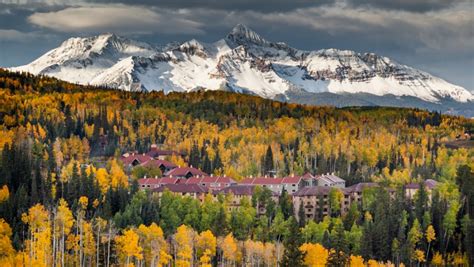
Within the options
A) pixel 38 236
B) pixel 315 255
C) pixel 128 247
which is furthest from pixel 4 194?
pixel 315 255

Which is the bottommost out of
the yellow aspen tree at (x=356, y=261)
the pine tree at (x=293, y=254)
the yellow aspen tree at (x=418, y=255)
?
the yellow aspen tree at (x=418, y=255)

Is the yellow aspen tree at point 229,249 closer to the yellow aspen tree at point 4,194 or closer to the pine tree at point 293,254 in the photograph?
the pine tree at point 293,254

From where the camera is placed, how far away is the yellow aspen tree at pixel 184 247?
444 feet

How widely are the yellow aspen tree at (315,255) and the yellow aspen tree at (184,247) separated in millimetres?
17693

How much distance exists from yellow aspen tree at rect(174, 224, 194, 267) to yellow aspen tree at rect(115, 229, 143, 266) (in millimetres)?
6231

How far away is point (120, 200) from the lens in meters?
172

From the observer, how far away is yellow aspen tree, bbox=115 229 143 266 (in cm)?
13225

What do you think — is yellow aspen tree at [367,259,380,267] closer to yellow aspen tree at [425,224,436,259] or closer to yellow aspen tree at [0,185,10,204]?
yellow aspen tree at [425,224,436,259]

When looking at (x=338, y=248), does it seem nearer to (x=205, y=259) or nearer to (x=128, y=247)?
(x=205, y=259)

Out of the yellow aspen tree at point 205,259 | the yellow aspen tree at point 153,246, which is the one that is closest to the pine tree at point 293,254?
the yellow aspen tree at point 205,259

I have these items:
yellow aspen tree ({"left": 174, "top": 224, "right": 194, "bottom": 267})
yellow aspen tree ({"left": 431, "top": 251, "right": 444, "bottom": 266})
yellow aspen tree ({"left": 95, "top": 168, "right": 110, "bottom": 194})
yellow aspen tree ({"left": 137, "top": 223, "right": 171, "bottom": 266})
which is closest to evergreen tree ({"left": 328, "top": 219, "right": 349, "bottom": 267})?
yellow aspen tree ({"left": 431, "top": 251, "right": 444, "bottom": 266})

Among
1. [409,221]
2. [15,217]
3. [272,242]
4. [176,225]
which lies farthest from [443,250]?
[15,217]

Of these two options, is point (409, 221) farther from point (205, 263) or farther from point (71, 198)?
point (71, 198)

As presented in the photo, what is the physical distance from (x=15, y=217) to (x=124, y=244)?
21324mm
